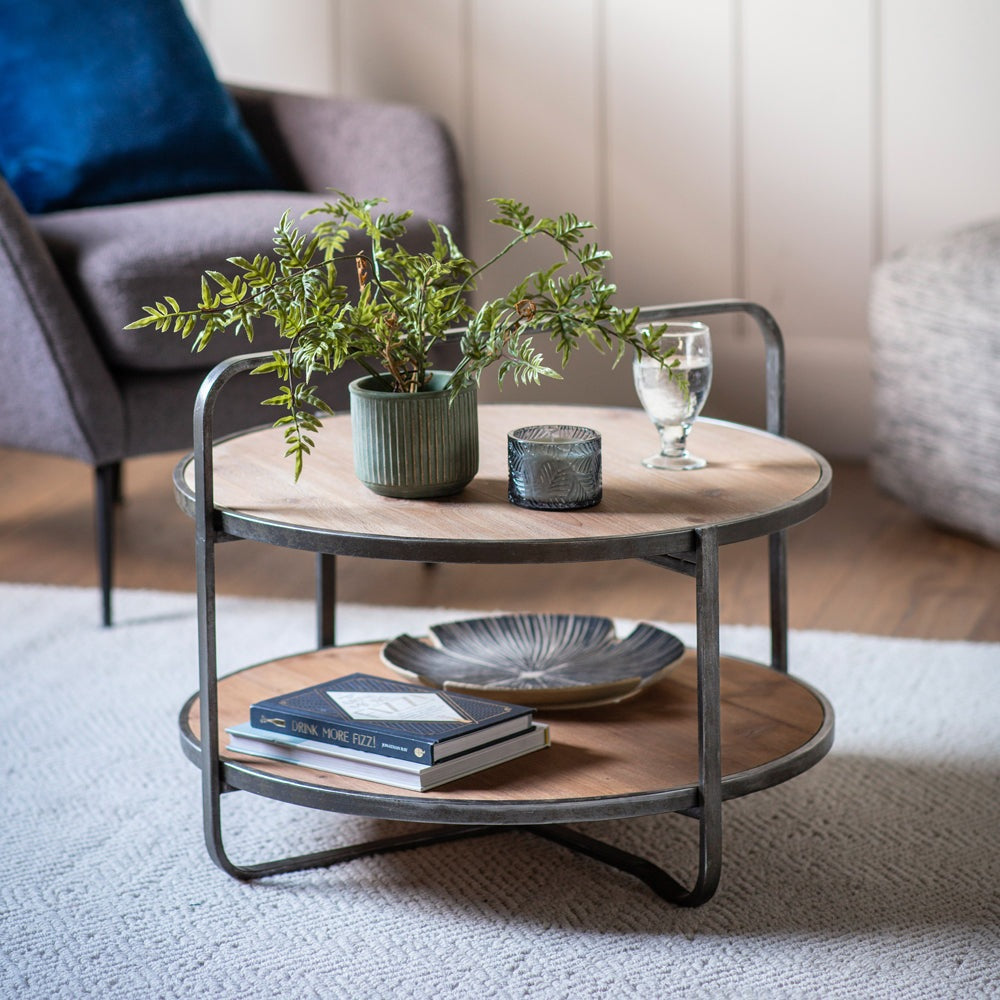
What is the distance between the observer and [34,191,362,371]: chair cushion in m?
1.92

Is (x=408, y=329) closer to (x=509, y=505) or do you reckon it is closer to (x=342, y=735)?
(x=509, y=505)

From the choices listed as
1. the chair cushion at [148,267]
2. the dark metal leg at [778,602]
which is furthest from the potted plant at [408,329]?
the chair cushion at [148,267]

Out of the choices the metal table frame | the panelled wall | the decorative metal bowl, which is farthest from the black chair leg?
the panelled wall

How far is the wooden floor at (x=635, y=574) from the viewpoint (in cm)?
204

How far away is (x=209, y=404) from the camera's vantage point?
46.3 inches

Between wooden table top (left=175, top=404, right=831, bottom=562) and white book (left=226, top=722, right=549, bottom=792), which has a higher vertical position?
wooden table top (left=175, top=404, right=831, bottom=562)

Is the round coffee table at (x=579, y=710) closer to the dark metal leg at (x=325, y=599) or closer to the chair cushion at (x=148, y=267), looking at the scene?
the dark metal leg at (x=325, y=599)

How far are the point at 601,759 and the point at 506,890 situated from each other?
0.47 ft

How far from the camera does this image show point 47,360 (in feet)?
6.26

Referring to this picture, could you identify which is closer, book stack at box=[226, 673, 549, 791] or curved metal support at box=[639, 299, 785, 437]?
book stack at box=[226, 673, 549, 791]

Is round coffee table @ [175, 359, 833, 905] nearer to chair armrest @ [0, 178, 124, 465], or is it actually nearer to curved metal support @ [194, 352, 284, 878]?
curved metal support @ [194, 352, 284, 878]

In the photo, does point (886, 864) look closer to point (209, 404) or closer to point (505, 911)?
point (505, 911)

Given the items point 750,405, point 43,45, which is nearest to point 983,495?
point 750,405

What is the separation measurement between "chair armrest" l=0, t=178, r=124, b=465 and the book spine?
77cm
